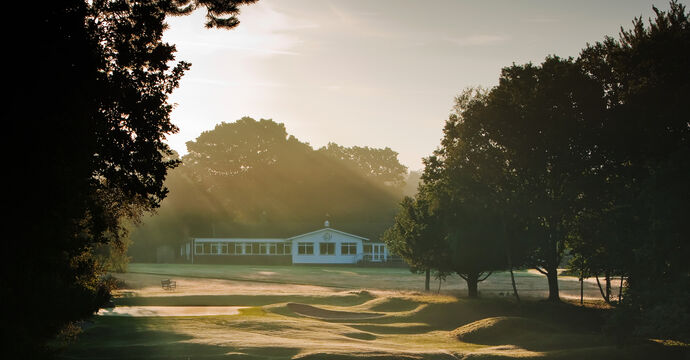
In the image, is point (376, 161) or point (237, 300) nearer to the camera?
point (237, 300)

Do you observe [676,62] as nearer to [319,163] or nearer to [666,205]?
[666,205]

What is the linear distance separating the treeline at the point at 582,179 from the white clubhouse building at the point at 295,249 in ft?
144

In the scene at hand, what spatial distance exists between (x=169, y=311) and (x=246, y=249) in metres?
64.1

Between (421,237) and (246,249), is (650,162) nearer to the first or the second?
(421,237)

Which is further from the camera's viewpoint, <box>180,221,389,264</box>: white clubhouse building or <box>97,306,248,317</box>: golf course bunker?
<box>180,221,389,264</box>: white clubhouse building

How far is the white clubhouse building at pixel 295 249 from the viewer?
324 feet

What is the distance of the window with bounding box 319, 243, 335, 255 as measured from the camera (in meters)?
98.9

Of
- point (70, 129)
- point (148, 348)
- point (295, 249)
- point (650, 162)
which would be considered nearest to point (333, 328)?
point (148, 348)

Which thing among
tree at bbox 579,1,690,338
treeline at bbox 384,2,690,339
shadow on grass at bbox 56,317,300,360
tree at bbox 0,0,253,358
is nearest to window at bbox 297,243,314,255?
treeline at bbox 384,2,690,339

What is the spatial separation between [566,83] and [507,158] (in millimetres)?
6114

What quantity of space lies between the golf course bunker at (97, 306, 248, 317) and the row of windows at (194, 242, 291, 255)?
59449mm

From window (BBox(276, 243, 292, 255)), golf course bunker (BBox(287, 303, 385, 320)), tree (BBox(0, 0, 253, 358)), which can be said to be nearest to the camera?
tree (BBox(0, 0, 253, 358))

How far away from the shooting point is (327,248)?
99.1m

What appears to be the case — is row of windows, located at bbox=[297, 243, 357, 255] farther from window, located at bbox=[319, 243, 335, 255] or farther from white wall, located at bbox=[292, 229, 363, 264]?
white wall, located at bbox=[292, 229, 363, 264]
